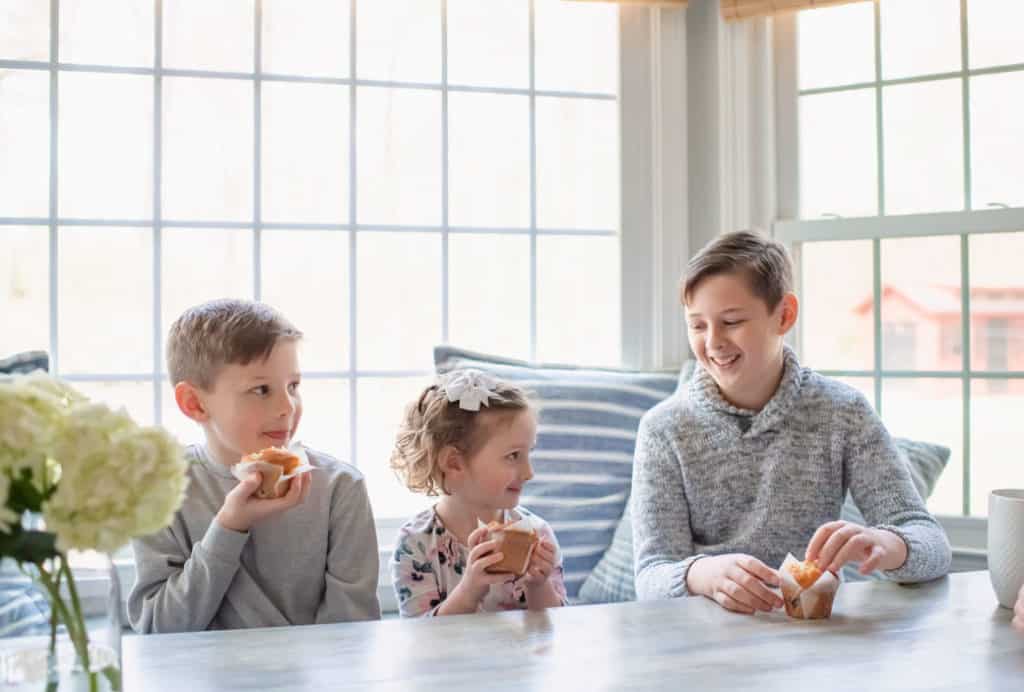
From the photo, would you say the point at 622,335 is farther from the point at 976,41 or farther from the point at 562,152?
the point at 976,41

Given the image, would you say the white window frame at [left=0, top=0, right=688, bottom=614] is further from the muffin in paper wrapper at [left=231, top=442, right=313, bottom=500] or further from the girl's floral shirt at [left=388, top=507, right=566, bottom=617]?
the muffin in paper wrapper at [left=231, top=442, right=313, bottom=500]

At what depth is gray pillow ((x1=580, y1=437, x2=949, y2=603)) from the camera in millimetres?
2408

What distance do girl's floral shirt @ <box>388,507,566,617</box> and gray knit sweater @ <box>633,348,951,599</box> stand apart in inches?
9.7

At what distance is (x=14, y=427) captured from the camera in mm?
801

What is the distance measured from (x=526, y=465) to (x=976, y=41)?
5.98ft

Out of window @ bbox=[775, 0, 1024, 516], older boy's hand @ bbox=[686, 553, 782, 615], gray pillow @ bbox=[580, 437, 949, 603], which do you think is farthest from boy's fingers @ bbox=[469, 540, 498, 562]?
window @ bbox=[775, 0, 1024, 516]

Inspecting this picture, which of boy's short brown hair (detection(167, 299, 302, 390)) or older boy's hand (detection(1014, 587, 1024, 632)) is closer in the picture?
older boy's hand (detection(1014, 587, 1024, 632))

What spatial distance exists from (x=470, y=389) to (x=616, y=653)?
33.5 inches

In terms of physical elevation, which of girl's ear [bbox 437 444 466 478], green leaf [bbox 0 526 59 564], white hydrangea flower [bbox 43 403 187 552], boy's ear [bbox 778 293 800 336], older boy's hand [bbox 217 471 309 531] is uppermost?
boy's ear [bbox 778 293 800 336]

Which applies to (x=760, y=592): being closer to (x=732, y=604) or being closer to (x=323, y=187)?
(x=732, y=604)

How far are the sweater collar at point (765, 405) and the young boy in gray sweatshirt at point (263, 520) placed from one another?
71 cm

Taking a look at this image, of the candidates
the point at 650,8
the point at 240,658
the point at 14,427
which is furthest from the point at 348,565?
the point at 650,8

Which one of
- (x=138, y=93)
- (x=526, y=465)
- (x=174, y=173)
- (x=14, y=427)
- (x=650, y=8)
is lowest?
(x=526, y=465)

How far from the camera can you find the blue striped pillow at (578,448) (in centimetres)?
256
